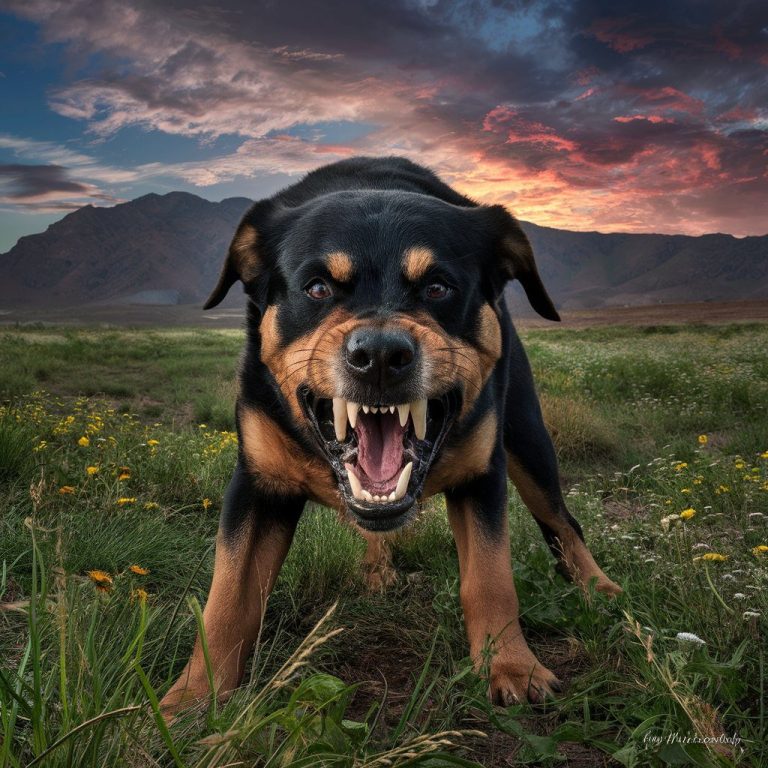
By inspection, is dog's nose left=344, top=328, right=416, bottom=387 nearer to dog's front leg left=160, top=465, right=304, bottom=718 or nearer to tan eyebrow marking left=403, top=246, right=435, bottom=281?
tan eyebrow marking left=403, top=246, right=435, bottom=281

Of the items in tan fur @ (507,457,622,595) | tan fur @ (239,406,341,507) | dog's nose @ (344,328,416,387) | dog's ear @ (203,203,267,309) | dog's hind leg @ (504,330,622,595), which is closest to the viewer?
dog's nose @ (344,328,416,387)

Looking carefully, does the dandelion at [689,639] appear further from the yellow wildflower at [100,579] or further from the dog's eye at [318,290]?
the yellow wildflower at [100,579]

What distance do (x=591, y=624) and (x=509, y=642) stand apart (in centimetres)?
37

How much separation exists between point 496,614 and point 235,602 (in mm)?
1021

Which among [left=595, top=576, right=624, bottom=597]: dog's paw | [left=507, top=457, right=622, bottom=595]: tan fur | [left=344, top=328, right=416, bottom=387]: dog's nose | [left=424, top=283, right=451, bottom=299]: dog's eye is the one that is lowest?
[left=595, top=576, right=624, bottom=597]: dog's paw

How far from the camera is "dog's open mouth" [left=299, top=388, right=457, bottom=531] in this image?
103 inches

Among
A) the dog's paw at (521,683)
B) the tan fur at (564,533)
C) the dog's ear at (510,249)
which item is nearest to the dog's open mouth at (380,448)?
the dog's paw at (521,683)

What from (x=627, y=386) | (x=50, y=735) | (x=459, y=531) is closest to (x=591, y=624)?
(x=459, y=531)

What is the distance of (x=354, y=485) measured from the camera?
2.65m

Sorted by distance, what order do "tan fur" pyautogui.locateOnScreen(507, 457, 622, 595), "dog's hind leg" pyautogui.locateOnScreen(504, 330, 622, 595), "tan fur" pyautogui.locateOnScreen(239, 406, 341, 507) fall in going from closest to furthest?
"tan fur" pyautogui.locateOnScreen(239, 406, 341, 507) → "tan fur" pyautogui.locateOnScreen(507, 457, 622, 595) → "dog's hind leg" pyautogui.locateOnScreen(504, 330, 622, 595)

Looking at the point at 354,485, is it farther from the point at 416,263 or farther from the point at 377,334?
the point at 416,263

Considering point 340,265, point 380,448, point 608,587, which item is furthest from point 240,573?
point 608,587

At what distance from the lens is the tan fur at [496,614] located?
262 centimetres

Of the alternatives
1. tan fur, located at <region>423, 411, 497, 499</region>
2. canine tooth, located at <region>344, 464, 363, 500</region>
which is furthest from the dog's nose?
tan fur, located at <region>423, 411, 497, 499</region>
